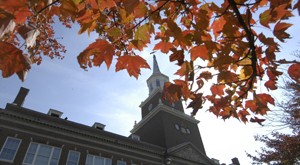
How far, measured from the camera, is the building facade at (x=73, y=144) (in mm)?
17656

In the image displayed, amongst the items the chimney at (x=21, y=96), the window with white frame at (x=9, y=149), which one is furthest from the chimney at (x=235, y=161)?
the chimney at (x=21, y=96)

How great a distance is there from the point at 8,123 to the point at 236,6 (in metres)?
19.7

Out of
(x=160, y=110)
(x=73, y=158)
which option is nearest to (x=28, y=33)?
(x=73, y=158)

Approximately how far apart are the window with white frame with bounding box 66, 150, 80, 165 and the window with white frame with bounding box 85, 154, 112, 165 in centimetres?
92

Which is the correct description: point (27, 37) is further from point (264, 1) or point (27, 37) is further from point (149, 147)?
point (149, 147)

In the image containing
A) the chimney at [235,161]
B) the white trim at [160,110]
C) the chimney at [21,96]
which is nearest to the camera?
the chimney at [21,96]

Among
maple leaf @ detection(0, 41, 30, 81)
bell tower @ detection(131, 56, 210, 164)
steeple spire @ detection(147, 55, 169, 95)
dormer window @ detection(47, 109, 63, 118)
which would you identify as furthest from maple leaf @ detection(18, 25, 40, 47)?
steeple spire @ detection(147, 55, 169, 95)

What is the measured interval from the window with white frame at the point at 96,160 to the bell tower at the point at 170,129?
7602 millimetres

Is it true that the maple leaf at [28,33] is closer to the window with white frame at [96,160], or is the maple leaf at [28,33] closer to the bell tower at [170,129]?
the window with white frame at [96,160]

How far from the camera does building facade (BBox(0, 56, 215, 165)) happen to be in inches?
695

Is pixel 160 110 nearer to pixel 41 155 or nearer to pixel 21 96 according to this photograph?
pixel 41 155

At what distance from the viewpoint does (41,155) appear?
716 inches

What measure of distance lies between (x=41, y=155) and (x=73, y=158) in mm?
2615

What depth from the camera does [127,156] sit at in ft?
75.4
